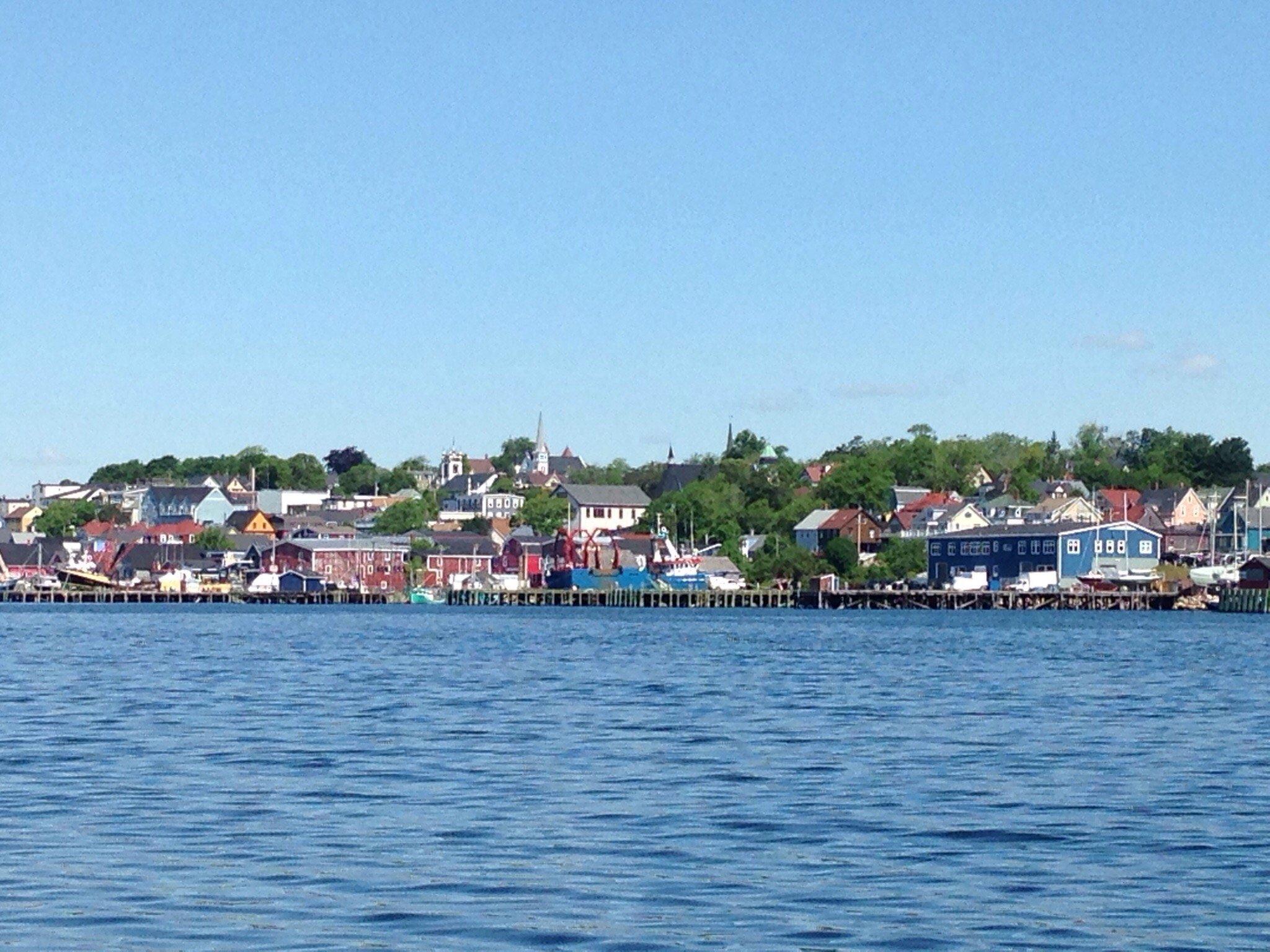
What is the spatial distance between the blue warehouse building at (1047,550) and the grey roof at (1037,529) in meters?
0.04

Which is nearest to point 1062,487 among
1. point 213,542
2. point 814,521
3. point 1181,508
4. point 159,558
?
point 1181,508

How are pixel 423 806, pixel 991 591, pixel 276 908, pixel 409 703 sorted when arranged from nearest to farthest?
pixel 276 908 → pixel 423 806 → pixel 409 703 → pixel 991 591

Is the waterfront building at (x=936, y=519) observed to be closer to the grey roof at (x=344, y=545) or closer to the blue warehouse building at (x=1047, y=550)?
A: the blue warehouse building at (x=1047, y=550)

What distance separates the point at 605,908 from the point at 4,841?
246 inches

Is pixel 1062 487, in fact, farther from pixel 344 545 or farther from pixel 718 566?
pixel 344 545

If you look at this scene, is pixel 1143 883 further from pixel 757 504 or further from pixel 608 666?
pixel 757 504

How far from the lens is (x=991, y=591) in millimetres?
143250

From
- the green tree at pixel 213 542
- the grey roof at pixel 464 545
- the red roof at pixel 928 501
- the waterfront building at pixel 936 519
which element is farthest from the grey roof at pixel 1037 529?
the green tree at pixel 213 542

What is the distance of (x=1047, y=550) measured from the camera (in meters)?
144

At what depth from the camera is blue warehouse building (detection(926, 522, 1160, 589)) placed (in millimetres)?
143375

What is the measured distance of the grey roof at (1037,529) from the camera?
144250 millimetres

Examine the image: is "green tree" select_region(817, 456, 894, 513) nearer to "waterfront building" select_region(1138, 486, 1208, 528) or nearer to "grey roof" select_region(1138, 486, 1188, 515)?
"grey roof" select_region(1138, 486, 1188, 515)

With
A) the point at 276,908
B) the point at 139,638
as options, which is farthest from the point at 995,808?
the point at 139,638

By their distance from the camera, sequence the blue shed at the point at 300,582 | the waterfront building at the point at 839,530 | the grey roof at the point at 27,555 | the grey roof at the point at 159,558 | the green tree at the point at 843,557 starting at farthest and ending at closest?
1. the grey roof at the point at 27,555
2. the grey roof at the point at 159,558
3. the blue shed at the point at 300,582
4. the waterfront building at the point at 839,530
5. the green tree at the point at 843,557
